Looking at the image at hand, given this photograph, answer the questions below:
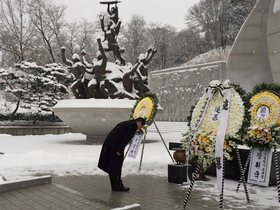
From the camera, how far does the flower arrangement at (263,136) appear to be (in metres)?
6.40

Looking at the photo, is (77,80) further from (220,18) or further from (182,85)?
(220,18)

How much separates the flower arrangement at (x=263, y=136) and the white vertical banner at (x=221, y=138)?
112cm

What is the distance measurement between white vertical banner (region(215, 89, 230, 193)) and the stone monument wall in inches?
715

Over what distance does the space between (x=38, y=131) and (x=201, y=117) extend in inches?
799

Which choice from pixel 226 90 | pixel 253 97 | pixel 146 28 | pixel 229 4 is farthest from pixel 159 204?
pixel 146 28

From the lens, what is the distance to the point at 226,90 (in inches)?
230

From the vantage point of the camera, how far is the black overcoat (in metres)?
6.64

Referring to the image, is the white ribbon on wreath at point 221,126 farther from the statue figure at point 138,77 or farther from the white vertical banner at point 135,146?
the statue figure at point 138,77

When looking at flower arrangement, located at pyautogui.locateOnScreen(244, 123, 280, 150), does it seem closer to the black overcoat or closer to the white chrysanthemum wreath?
the white chrysanthemum wreath

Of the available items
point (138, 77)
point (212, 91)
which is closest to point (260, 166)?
point (212, 91)

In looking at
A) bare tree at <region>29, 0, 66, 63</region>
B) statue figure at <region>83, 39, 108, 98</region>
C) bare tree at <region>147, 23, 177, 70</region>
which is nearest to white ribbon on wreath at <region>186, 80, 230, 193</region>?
statue figure at <region>83, 39, 108, 98</region>

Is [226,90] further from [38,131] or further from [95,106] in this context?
[38,131]

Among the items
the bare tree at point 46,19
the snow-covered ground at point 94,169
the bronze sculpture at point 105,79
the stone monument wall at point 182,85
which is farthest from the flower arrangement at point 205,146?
the bare tree at point 46,19

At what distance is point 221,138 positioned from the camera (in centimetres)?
543
